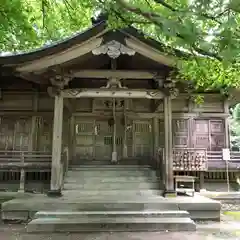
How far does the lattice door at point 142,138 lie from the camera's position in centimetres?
1319

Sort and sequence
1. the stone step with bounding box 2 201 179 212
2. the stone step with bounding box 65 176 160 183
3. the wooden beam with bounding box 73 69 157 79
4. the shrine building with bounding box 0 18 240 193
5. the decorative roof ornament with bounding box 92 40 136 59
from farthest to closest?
the shrine building with bounding box 0 18 240 193, the stone step with bounding box 65 176 160 183, the wooden beam with bounding box 73 69 157 79, the decorative roof ornament with bounding box 92 40 136 59, the stone step with bounding box 2 201 179 212

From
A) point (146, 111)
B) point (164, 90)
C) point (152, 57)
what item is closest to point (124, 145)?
point (146, 111)

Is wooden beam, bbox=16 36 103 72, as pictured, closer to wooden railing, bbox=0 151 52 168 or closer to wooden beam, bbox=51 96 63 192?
wooden beam, bbox=51 96 63 192

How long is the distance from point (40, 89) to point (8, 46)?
2.72 metres

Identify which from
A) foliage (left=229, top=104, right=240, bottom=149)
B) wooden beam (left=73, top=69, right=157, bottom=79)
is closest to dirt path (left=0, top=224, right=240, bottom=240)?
wooden beam (left=73, top=69, right=157, bottom=79)

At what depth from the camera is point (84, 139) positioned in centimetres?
1319

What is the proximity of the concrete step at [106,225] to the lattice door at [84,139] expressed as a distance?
5317 mm

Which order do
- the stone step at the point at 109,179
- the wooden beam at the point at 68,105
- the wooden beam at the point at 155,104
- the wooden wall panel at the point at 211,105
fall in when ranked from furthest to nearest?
the wooden wall panel at the point at 211,105
the wooden beam at the point at 155,104
the wooden beam at the point at 68,105
the stone step at the point at 109,179

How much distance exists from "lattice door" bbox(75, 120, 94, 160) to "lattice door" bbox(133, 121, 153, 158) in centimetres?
181

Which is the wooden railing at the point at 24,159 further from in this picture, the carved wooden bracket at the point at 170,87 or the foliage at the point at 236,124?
the foliage at the point at 236,124

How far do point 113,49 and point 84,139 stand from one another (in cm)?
465

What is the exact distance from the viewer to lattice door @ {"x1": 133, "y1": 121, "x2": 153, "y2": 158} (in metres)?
13.2

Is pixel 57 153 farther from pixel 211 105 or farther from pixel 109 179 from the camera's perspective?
→ pixel 211 105

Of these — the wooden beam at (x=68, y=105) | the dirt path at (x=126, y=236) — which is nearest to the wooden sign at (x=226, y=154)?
the dirt path at (x=126, y=236)
